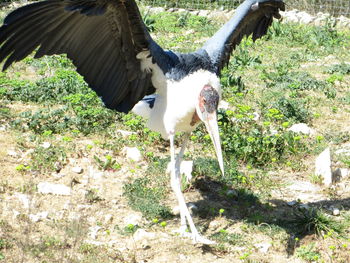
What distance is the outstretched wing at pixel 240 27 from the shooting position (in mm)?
5117

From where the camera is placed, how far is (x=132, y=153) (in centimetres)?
577

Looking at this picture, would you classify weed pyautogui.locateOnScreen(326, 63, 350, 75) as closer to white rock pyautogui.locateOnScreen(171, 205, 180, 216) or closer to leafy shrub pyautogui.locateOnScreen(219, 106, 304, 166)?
leafy shrub pyautogui.locateOnScreen(219, 106, 304, 166)

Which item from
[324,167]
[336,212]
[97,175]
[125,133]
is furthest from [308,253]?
[125,133]

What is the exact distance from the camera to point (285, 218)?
5180mm

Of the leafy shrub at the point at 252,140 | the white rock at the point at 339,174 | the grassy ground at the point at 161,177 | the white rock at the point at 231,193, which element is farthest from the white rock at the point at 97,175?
the white rock at the point at 339,174

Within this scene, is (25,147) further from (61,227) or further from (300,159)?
(300,159)

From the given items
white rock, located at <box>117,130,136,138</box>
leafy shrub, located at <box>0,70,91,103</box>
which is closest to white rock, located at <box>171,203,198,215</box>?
white rock, located at <box>117,130,136,138</box>

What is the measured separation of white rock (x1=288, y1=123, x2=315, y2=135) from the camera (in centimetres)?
652

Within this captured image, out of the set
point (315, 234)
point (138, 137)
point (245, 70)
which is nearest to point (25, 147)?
point (138, 137)

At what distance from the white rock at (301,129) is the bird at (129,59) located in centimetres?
163

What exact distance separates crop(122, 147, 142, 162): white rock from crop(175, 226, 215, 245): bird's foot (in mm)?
1096

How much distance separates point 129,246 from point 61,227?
54 centimetres

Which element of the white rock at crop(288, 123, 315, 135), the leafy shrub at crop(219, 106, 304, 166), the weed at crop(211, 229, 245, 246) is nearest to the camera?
the weed at crop(211, 229, 245, 246)

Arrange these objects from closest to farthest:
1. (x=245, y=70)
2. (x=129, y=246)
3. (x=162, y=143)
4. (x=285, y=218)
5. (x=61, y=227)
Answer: (x=61, y=227), (x=129, y=246), (x=285, y=218), (x=162, y=143), (x=245, y=70)
